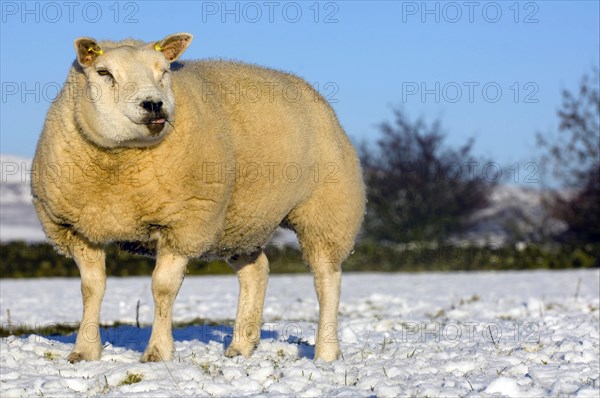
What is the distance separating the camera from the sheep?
6410 mm

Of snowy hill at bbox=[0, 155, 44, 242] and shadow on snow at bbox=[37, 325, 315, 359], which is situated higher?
snowy hill at bbox=[0, 155, 44, 242]

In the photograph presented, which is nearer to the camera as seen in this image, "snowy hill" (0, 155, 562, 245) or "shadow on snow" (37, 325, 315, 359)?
"shadow on snow" (37, 325, 315, 359)

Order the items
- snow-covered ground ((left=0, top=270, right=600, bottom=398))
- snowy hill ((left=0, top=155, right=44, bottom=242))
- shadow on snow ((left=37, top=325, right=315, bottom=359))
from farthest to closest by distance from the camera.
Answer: snowy hill ((left=0, top=155, right=44, bottom=242)), shadow on snow ((left=37, top=325, right=315, bottom=359)), snow-covered ground ((left=0, top=270, right=600, bottom=398))

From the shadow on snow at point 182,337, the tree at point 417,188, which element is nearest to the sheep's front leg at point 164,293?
the shadow on snow at point 182,337

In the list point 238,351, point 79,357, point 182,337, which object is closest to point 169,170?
point 79,357

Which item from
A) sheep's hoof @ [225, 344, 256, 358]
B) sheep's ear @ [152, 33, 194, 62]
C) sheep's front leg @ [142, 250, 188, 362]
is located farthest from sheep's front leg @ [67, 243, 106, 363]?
sheep's ear @ [152, 33, 194, 62]

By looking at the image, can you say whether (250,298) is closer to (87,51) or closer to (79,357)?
(79,357)

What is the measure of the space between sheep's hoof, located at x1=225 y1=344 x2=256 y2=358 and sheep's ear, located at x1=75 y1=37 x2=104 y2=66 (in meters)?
2.54

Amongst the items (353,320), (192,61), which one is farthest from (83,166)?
(353,320)

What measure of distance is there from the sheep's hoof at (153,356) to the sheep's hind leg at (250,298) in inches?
46.9

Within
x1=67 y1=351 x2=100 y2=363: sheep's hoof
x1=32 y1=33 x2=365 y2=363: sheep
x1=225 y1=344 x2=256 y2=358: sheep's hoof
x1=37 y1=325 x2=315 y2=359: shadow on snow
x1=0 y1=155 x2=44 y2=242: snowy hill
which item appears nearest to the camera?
x1=32 y1=33 x2=365 y2=363: sheep

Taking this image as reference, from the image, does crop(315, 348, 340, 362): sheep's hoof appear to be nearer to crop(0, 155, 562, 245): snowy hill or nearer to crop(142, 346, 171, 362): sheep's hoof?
crop(142, 346, 171, 362): sheep's hoof

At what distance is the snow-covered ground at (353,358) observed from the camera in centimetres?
575

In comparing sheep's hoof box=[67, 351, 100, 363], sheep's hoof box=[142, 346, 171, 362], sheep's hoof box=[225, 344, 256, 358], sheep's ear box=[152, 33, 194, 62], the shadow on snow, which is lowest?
the shadow on snow
